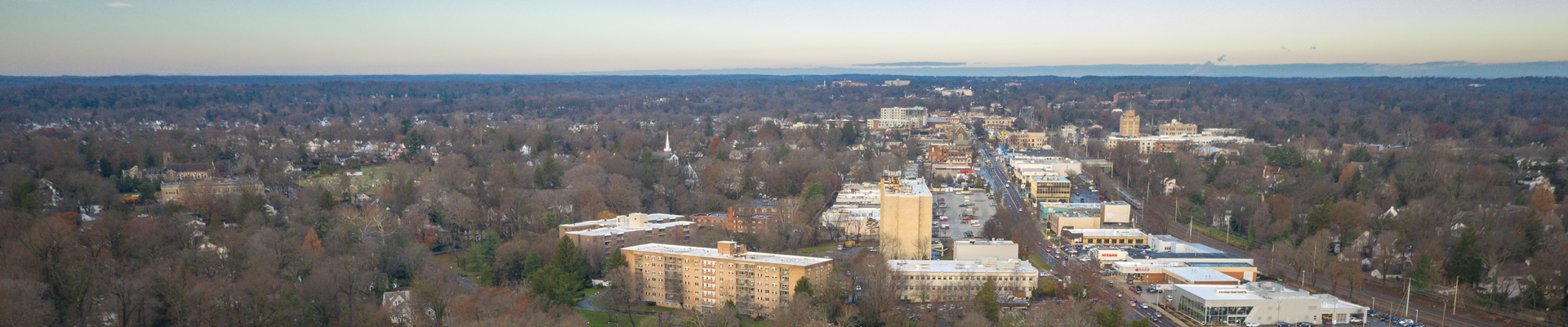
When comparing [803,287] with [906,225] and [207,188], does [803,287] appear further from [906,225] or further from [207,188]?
[207,188]

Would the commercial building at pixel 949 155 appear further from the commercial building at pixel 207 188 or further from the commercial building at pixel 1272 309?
the commercial building at pixel 207 188

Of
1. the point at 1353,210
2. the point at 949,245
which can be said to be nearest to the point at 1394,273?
the point at 1353,210

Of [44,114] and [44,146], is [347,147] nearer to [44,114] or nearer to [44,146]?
[44,146]

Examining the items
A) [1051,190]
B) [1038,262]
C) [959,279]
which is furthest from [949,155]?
[959,279]

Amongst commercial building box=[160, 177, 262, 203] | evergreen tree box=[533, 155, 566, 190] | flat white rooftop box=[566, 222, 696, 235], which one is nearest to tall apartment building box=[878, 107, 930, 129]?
evergreen tree box=[533, 155, 566, 190]

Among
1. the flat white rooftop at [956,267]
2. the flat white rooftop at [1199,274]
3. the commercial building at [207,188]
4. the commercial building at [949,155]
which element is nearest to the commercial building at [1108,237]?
the flat white rooftop at [1199,274]

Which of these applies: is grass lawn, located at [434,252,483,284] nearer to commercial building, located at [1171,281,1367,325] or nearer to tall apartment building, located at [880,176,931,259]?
tall apartment building, located at [880,176,931,259]

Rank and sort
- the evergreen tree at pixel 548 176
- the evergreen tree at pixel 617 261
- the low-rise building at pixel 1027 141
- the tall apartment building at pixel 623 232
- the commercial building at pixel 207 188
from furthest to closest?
the low-rise building at pixel 1027 141
the evergreen tree at pixel 548 176
the commercial building at pixel 207 188
the tall apartment building at pixel 623 232
the evergreen tree at pixel 617 261
